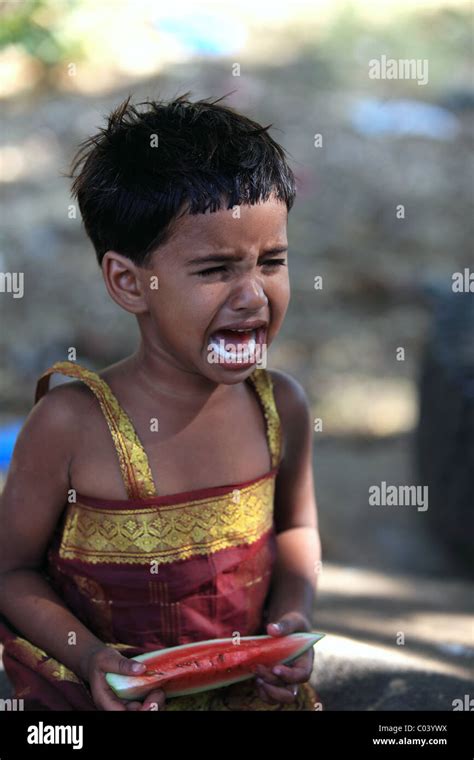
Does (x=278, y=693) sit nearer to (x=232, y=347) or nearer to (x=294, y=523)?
(x=294, y=523)

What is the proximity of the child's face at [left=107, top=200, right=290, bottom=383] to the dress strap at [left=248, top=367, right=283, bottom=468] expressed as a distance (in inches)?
11.2

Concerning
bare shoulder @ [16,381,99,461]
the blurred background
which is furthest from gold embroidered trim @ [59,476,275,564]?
the blurred background

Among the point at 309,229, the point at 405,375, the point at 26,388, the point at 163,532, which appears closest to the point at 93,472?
the point at 163,532

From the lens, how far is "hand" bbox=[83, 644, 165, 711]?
2.03m

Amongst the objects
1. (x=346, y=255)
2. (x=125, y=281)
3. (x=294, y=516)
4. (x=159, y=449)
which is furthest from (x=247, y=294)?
(x=346, y=255)

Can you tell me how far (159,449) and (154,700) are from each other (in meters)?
0.53

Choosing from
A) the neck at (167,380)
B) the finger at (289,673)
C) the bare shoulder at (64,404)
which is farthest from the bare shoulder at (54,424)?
the finger at (289,673)

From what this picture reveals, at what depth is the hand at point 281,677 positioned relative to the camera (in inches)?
84.0

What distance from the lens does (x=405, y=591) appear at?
164 inches

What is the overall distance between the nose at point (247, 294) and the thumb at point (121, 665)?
0.75 m

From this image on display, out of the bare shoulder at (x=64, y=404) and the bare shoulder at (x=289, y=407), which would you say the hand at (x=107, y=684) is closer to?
the bare shoulder at (x=64, y=404)

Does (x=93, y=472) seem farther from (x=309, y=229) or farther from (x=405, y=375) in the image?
(x=309, y=229)

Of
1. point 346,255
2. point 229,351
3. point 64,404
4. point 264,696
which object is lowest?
point 264,696

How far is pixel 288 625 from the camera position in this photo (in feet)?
7.39
